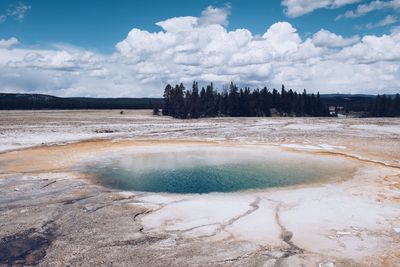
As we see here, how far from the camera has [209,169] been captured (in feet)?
64.5

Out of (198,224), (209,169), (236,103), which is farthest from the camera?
(236,103)

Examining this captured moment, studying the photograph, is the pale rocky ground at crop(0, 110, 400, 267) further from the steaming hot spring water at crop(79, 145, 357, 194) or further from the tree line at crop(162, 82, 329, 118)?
the tree line at crop(162, 82, 329, 118)

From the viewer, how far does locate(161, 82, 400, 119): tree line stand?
78.9 m

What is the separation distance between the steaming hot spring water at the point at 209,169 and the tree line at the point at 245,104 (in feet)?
167

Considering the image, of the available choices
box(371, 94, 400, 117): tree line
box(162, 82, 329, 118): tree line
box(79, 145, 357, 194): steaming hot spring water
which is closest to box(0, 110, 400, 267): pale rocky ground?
box(79, 145, 357, 194): steaming hot spring water

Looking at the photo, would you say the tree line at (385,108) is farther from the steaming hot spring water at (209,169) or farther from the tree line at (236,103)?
the steaming hot spring water at (209,169)

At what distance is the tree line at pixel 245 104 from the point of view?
259ft

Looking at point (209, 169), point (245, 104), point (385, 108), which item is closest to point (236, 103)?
point (245, 104)

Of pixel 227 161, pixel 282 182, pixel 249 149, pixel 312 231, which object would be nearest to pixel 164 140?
pixel 249 149

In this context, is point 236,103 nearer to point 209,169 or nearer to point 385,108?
point 385,108

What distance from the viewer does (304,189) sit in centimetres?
1481

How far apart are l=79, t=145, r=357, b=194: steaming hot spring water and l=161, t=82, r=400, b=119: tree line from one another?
167ft

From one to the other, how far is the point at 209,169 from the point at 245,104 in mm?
64607

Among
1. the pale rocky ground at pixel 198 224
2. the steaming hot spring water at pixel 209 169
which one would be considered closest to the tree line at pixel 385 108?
the steaming hot spring water at pixel 209 169
